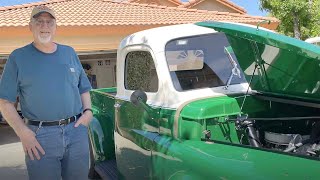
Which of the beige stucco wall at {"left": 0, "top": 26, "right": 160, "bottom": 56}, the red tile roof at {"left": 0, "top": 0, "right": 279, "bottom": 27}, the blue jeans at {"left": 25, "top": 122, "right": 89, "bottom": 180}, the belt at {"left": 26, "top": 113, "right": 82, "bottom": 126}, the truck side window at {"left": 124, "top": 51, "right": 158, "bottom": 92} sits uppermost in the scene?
the red tile roof at {"left": 0, "top": 0, "right": 279, "bottom": 27}

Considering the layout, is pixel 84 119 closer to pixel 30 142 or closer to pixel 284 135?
pixel 30 142

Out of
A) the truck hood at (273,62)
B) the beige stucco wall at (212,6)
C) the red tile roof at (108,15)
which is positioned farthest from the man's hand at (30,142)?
the beige stucco wall at (212,6)

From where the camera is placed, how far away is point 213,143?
2.80m

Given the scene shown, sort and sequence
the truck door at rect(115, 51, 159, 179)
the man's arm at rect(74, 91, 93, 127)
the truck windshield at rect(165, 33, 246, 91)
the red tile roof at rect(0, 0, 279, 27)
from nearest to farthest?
1. the man's arm at rect(74, 91, 93, 127)
2. the truck door at rect(115, 51, 159, 179)
3. the truck windshield at rect(165, 33, 246, 91)
4. the red tile roof at rect(0, 0, 279, 27)

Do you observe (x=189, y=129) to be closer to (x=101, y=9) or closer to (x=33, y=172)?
(x=33, y=172)

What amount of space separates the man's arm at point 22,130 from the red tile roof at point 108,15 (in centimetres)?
818

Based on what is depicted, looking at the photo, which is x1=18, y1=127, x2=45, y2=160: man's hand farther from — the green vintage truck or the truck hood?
the truck hood

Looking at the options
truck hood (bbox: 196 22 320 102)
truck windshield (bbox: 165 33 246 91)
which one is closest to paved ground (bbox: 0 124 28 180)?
truck windshield (bbox: 165 33 246 91)

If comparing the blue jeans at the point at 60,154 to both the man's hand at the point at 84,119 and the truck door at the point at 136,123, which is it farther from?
the truck door at the point at 136,123

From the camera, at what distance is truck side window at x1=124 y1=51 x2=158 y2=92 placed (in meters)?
3.71

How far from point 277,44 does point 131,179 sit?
6.64ft

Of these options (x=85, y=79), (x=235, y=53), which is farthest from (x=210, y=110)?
(x=85, y=79)

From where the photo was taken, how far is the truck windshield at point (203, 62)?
3.60m

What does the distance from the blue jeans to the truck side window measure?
812mm
